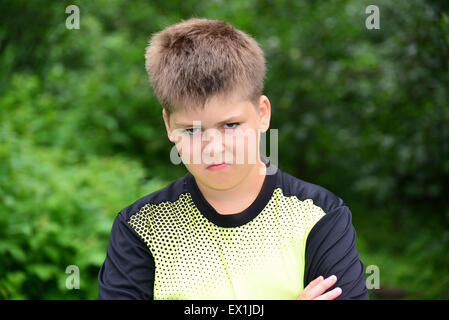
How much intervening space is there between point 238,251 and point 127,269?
0.41m

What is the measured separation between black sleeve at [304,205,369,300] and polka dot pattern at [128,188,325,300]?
0.03 metres

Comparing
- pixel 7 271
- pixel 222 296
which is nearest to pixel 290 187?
pixel 222 296

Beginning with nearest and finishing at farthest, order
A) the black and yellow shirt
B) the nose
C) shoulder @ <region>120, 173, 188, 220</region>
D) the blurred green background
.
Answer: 1. the nose
2. the black and yellow shirt
3. shoulder @ <region>120, 173, 188, 220</region>
4. the blurred green background

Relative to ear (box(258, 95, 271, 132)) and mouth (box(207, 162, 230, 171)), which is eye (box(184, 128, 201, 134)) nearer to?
mouth (box(207, 162, 230, 171))

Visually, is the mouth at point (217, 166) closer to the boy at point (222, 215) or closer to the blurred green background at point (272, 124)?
the boy at point (222, 215)

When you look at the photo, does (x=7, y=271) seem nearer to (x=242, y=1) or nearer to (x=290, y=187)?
(x=290, y=187)

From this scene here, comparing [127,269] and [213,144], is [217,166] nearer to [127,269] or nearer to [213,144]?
[213,144]

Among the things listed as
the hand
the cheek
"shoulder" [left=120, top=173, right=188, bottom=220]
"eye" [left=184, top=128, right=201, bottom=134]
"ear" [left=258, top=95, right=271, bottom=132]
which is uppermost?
"ear" [left=258, top=95, right=271, bottom=132]

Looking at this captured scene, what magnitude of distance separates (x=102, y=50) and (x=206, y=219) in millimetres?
4973

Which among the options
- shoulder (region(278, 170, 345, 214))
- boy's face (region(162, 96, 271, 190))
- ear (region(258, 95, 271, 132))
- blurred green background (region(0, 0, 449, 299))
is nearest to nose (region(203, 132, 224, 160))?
boy's face (region(162, 96, 271, 190))

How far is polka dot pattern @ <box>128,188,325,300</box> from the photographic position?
185 cm

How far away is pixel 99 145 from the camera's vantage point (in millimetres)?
6023

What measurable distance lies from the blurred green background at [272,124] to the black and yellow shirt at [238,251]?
1.73m

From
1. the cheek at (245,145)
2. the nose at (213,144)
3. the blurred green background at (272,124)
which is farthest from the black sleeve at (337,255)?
the blurred green background at (272,124)
